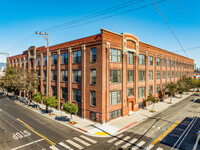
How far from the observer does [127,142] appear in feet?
50.9

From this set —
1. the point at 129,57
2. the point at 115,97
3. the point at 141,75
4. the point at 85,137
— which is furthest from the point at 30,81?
the point at 141,75

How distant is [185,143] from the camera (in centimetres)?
1547

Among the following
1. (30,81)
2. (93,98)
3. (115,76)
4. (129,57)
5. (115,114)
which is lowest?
(115,114)

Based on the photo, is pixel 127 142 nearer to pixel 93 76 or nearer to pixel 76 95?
pixel 93 76

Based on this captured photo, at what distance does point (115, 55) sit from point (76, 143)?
1620cm

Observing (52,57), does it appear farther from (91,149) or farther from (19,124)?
(91,149)

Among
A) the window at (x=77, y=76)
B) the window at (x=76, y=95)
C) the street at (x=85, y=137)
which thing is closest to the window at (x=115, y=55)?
the window at (x=77, y=76)

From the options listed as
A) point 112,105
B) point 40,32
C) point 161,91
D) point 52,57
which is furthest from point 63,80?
point 161,91

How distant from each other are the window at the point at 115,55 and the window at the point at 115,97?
6.25 meters

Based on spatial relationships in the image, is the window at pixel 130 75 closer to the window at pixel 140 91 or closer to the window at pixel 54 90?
the window at pixel 140 91

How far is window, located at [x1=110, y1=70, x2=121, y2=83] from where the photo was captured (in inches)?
928

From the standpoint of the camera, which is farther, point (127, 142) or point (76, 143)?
point (127, 142)

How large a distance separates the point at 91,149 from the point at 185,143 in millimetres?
11532

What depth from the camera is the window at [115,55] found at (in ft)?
77.5
